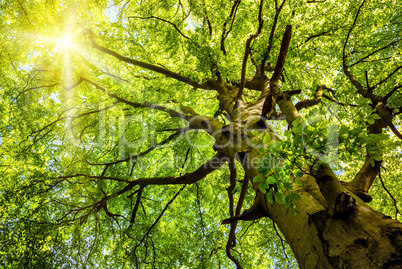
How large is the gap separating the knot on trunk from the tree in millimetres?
750

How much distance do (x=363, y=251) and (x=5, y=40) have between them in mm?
8863

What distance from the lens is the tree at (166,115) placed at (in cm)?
448

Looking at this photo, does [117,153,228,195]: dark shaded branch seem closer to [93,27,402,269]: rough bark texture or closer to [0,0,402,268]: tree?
[0,0,402,268]: tree

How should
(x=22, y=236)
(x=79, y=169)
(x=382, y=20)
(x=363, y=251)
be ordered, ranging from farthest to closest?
(x=79, y=169) < (x=382, y=20) < (x=22, y=236) < (x=363, y=251)

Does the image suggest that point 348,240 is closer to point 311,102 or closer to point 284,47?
point 284,47

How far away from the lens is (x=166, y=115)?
6.50m

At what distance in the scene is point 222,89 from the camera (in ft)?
19.6

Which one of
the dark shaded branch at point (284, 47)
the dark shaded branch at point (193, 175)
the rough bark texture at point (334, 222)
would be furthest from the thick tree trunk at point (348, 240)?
the dark shaded branch at point (193, 175)

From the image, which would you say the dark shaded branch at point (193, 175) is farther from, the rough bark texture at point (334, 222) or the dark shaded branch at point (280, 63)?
the dark shaded branch at point (280, 63)

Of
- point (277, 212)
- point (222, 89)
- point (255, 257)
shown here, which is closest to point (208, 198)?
point (255, 257)

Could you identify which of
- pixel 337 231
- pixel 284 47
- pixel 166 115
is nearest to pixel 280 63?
pixel 284 47

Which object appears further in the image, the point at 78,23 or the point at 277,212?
the point at 78,23

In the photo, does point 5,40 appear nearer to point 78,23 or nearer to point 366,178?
point 78,23

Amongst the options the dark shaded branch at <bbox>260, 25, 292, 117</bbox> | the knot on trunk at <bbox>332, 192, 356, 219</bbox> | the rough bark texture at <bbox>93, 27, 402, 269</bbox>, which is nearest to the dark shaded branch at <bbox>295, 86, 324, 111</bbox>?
the rough bark texture at <bbox>93, 27, 402, 269</bbox>
